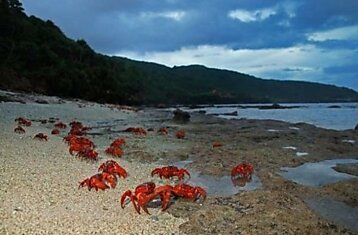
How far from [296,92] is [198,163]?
176263 mm

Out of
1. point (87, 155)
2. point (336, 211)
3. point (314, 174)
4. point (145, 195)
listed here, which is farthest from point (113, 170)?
point (314, 174)

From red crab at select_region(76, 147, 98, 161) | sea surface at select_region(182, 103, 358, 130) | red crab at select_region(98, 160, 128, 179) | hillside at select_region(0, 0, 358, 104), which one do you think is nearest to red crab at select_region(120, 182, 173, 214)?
red crab at select_region(98, 160, 128, 179)

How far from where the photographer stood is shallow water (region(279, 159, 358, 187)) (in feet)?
45.0

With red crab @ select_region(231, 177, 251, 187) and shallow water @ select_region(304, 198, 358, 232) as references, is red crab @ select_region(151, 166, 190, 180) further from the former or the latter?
shallow water @ select_region(304, 198, 358, 232)

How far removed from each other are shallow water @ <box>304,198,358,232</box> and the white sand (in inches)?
128

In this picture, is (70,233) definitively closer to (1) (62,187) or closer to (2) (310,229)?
(1) (62,187)

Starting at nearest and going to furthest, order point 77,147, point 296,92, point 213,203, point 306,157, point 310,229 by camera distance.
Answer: point 310,229
point 213,203
point 77,147
point 306,157
point 296,92

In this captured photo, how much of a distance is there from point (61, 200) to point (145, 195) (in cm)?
162

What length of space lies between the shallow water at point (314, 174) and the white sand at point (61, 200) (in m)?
4.34

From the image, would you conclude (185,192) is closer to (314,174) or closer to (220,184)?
(220,184)

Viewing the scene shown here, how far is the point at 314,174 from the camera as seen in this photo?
49.1 ft

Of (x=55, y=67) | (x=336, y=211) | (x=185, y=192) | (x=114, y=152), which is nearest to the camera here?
(x=185, y=192)

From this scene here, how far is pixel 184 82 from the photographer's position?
17262 cm

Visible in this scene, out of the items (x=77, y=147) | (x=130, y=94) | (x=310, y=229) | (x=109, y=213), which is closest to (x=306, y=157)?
(x=77, y=147)
